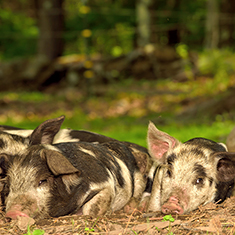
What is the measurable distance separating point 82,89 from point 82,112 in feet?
10.2

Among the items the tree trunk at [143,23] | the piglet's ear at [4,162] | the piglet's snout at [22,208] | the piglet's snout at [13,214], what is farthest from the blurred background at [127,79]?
the piglet's snout at [13,214]

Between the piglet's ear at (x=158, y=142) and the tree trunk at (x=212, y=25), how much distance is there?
1356cm

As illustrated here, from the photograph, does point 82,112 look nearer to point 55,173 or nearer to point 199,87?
point 199,87

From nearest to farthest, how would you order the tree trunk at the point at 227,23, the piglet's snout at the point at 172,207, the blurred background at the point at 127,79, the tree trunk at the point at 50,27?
the piglet's snout at the point at 172,207, the blurred background at the point at 127,79, the tree trunk at the point at 227,23, the tree trunk at the point at 50,27

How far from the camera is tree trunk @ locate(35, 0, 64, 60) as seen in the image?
57.1ft

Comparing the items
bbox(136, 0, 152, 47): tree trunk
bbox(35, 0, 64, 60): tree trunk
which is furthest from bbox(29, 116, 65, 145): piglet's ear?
bbox(35, 0, 64, 60): tree trunk

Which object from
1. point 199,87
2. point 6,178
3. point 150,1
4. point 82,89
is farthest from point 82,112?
point 6,178

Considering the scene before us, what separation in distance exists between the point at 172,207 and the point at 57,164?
1026mm

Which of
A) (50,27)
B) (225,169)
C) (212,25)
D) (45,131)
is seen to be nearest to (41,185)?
(45,131)

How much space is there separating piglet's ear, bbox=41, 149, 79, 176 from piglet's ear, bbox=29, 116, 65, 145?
2.25ft

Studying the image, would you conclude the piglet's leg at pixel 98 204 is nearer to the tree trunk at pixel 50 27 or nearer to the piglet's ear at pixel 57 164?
the piglet's ear at pixel 57 164

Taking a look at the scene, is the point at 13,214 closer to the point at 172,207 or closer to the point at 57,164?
the point at 57,164

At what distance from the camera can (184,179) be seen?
3596mm

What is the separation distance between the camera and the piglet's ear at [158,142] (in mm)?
4039
